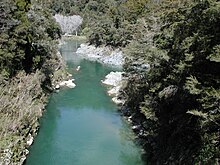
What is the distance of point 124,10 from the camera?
68.4 metres

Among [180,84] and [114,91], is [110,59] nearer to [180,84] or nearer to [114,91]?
[114,91]

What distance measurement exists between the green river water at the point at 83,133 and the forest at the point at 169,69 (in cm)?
143

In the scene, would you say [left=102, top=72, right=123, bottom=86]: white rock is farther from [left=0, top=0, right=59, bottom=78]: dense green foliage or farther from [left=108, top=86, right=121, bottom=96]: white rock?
[left=0, top=0, right=59, bottom=78]: dense green foliage

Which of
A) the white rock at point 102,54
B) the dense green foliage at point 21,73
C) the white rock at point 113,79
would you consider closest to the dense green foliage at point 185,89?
the dense green foliage at point 21,73

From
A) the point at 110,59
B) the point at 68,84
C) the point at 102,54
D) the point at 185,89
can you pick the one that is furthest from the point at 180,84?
the point at 102,54

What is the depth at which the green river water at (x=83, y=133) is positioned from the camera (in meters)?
22.7

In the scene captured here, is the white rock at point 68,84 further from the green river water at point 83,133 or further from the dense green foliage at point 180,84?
the dense green foliage at point 180,84

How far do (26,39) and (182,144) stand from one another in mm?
17229

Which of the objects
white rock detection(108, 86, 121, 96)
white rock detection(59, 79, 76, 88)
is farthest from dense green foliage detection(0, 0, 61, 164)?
white rock detection(108, 86, 121, 96)

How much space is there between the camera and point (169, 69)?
73.7 ft

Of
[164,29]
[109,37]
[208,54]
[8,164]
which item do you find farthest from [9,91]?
[109,37]

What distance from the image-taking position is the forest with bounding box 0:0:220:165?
55.4 feet

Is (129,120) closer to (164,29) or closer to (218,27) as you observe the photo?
(164,29)

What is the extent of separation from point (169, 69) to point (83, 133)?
27.0 ft
